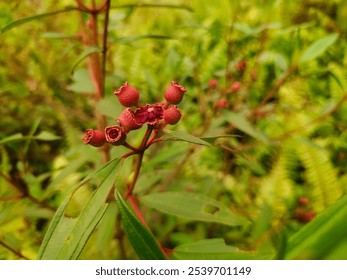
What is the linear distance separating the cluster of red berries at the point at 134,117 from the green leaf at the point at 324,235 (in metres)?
0.22

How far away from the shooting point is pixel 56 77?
1.78 metres

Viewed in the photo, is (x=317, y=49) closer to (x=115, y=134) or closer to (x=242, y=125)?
(x=242, y=125)

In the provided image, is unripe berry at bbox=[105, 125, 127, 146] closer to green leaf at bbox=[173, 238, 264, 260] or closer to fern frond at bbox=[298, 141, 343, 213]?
green leaf at bbox=[173, 238, 264, 260]

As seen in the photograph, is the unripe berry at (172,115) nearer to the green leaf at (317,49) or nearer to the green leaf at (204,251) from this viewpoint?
the green leaf at (204,251)

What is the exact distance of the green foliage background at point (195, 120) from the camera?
0.93 m

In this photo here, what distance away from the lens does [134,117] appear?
46 cm

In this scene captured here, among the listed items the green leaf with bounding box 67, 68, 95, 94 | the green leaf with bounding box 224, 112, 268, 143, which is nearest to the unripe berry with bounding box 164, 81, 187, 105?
the green leaf with bounding box 224, 112, 268, 143

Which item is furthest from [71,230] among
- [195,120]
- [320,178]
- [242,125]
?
[320,178]

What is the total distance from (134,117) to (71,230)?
0.16 metres

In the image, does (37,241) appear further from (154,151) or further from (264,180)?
(264,180)

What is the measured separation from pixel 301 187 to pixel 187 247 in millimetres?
1279

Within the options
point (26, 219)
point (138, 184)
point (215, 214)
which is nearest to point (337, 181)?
point (138, 184)

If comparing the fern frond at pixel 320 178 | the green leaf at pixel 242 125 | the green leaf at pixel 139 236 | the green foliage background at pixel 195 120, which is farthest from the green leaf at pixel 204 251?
the fern frond at pixel 320 178
